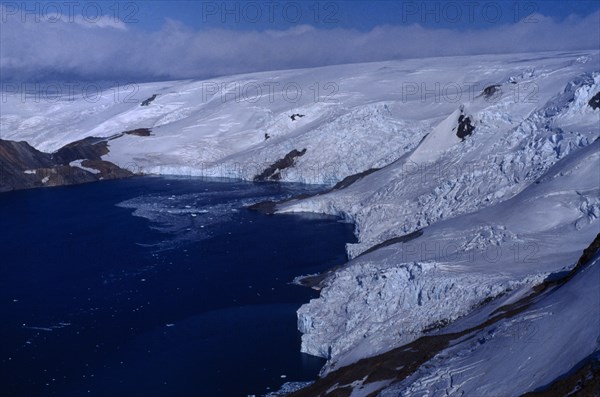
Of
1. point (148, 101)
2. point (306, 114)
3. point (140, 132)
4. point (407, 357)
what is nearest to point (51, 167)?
point (140, 132)

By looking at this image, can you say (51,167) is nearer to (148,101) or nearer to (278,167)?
(278,167)

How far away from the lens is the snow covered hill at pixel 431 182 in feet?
46.4

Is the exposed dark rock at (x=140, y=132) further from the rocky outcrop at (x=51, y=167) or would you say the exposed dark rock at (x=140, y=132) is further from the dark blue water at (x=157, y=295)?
the dark blue water at (x=157, y=295)

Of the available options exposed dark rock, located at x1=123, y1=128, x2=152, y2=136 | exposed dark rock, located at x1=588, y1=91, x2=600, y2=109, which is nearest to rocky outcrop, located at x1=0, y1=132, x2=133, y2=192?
exposed dark rock, located at x1=123, y1=128, x2=152, y2=136

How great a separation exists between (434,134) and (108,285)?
1585 centimetres

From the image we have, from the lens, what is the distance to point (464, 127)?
105 ft

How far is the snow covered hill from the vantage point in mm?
14133

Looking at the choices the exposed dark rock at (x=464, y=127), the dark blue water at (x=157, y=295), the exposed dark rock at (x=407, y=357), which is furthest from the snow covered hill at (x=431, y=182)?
the dark blue water at (x=157, y=295)

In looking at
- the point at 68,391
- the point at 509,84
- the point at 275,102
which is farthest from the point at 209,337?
the point at 275,102

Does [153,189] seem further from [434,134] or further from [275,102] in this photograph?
[434,134]

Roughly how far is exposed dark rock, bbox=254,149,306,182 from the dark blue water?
183 inches

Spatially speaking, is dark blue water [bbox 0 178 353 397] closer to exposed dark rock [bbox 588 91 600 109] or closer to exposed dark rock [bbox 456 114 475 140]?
exposed dark rock [bbox 456 114 475 140]

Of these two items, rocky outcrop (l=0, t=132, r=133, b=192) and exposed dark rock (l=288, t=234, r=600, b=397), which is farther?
rocky outcrop (l=0, t=132, r=133, b=192)

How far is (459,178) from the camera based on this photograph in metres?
28.4
